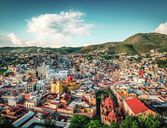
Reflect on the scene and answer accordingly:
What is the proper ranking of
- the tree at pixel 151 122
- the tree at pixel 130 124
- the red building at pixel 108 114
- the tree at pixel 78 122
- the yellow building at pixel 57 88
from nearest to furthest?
the tree at pixel 130 124, the tree at pixel 151 122, the tree at pixel 78 122, the red building at pixel 108 114, the yellow building at pixel 57 88

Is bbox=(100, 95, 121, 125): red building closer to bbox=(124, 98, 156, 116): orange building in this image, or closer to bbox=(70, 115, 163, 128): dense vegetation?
bbox=(124, 98, 156, 116): orange building

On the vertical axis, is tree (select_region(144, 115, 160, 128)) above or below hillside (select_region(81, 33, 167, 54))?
below

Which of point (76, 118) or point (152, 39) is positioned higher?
point (152, 39)

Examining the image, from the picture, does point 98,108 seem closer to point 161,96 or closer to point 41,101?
point 41,101

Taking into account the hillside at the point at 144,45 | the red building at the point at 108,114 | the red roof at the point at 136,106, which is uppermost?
the hillside at the point at 144,45

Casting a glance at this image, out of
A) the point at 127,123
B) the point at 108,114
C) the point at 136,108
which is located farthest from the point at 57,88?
the point at 127,123

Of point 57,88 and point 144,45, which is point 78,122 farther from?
point 144,45

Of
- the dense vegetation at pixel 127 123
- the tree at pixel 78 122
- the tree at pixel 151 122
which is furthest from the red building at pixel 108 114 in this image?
the tree at pixel 151 122

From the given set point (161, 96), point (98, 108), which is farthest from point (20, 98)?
point (161, 96)

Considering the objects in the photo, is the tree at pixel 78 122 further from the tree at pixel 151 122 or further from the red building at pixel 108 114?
the tree at pixel 151 122

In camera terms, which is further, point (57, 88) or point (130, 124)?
point (57, 88)

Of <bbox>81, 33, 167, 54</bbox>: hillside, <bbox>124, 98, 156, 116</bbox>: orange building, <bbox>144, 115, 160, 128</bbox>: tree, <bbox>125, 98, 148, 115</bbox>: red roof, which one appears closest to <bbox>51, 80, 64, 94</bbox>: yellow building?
<bbox>124, 98, 156, 116</bbox>: orange building
